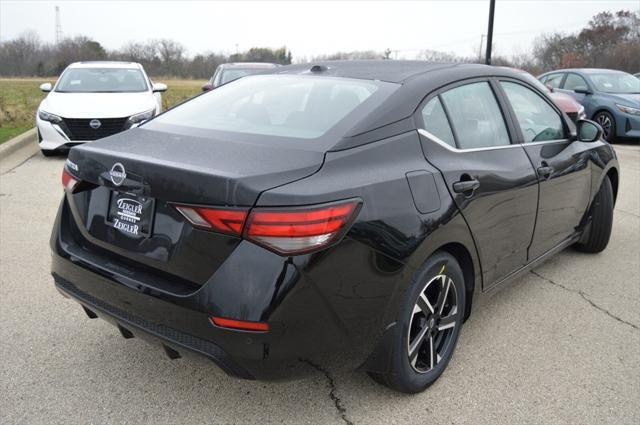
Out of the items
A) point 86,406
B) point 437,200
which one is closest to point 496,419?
point 437,200

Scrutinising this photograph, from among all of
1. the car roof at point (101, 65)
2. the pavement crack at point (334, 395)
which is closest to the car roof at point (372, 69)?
the pavement crack at point (334, 395)

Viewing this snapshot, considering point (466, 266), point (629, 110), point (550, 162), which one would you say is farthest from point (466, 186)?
point (629, 110)

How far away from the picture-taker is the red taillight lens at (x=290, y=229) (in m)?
2.02

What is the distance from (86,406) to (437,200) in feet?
6.15

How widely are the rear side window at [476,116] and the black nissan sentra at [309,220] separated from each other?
0.04ft

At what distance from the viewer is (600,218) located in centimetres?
455

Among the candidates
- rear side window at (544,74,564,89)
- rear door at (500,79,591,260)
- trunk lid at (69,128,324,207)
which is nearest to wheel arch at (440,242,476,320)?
rear door at (500,79,591,260)

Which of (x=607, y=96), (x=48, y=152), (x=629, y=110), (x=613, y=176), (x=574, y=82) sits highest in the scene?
(x=574, y=82)

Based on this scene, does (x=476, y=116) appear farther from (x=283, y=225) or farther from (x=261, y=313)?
(x=261, y=313)

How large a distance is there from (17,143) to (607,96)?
11.4 meters

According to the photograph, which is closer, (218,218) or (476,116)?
(218,218)

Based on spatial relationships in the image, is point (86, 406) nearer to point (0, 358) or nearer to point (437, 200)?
point (0, 358)

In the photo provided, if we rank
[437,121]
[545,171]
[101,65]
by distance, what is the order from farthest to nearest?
[101,65] < [545,171] < [437,121]

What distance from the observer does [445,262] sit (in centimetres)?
269
